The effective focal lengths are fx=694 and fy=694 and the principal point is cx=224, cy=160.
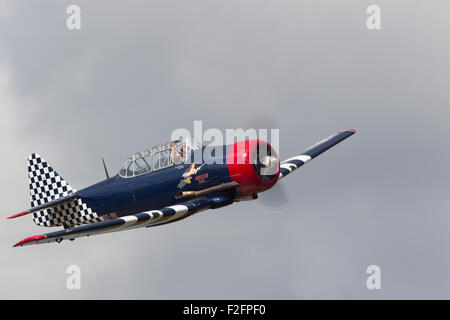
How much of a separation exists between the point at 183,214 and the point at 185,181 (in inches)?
48.4

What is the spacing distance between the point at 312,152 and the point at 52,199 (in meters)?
10.7

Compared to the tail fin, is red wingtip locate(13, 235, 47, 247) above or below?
below

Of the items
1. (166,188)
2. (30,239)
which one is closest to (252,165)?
(166,188)

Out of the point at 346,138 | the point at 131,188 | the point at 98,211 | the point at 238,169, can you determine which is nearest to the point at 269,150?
the point at 238,169

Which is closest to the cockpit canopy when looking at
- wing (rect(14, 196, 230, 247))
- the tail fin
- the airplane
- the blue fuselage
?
the airplane

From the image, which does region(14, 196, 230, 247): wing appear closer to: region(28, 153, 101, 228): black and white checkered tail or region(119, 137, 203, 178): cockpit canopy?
region(119, 137, 203, 178): cockpit canopy

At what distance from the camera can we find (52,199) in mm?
26672

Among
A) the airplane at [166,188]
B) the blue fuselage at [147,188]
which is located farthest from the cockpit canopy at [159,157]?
the blue fuselage at [147,188]

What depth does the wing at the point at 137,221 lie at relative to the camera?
19.4 metres

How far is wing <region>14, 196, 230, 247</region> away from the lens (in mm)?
19375

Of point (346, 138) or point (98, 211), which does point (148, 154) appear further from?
point (346, 138)

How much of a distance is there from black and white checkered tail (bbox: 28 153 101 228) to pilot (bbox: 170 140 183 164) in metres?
3.97

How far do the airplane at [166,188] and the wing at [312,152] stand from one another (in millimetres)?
525

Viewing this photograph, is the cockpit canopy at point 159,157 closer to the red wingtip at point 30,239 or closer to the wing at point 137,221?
the wing at point 137,221
